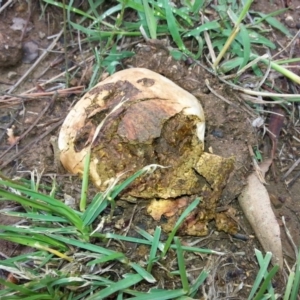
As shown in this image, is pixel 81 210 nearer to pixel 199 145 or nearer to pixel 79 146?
pixel 79 146

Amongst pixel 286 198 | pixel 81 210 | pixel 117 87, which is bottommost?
pixel 286 198

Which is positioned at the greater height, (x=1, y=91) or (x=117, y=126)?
(x=117, y=126)

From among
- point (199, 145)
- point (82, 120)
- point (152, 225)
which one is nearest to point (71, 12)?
point (82, 120)

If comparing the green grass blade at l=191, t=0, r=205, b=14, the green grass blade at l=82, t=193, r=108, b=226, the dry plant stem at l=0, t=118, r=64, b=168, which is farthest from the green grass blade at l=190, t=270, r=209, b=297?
the green grass blade at l=191, t=0, r=205, b=14

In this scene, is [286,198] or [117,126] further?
[286,198]

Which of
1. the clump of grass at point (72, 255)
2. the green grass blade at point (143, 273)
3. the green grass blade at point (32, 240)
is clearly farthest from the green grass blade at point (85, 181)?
the green grass blade at point (143, 273)

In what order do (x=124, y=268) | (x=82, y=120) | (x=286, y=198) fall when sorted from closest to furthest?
(x=124, y=268), (x=82, y=120), (x=286, y=198)
